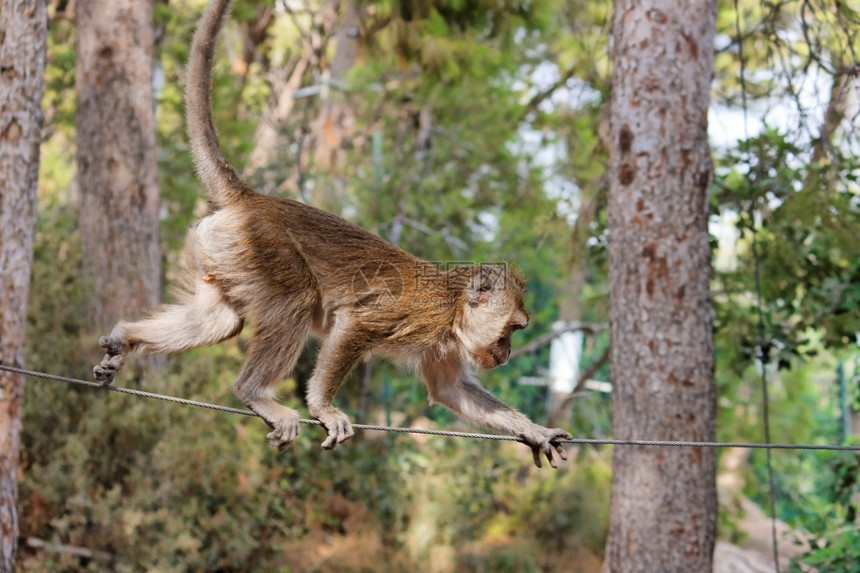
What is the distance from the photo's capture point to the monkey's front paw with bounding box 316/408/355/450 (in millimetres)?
3963

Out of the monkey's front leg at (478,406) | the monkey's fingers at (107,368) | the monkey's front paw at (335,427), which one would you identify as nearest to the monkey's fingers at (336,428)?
the monkey's front paw at (335,427)

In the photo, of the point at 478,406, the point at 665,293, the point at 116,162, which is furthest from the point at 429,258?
the point at 478,406

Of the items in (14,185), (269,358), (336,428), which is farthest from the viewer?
(14,185)

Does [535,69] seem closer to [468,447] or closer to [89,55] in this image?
[468,447]

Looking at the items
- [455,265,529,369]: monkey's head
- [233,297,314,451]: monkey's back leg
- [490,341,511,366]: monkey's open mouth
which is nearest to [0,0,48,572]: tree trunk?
[233,297,314,451]: monkey's back leg

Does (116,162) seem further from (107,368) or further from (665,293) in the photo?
(665,293)

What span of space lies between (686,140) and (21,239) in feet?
14.2

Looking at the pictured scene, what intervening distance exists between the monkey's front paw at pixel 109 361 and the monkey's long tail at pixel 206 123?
3.02 ft

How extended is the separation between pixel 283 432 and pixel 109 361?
3.20ft

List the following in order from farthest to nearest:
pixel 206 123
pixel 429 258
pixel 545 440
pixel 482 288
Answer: pixel 429 258
pixel 206 123
pixel 482 288
pixel 545 440

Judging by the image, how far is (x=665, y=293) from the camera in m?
5.37

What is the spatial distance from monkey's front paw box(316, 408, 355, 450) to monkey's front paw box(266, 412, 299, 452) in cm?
14

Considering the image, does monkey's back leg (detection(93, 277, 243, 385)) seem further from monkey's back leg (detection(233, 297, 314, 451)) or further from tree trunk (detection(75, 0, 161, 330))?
tree trunk (detection(75, 0, 161, 330))

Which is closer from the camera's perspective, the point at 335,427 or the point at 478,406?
the point at 335,427
